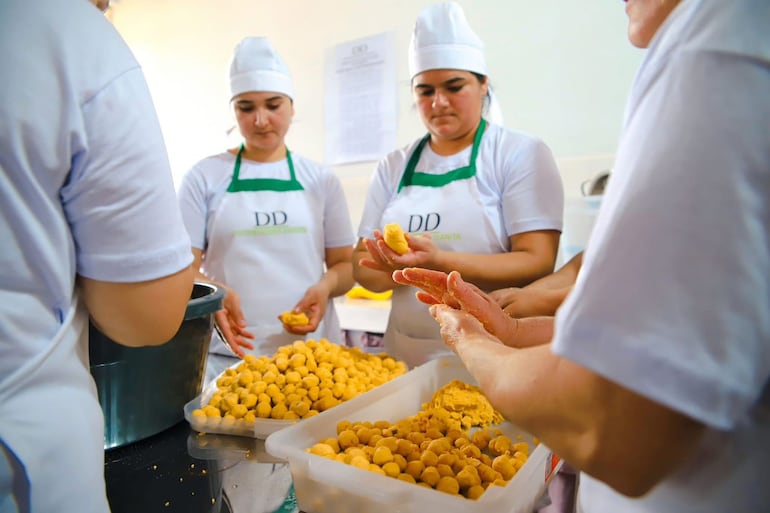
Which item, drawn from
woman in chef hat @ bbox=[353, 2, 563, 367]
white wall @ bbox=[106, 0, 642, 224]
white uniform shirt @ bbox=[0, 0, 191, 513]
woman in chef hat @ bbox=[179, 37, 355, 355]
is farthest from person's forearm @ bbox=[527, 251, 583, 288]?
white wall @ bbox=[106, 0, 642, 224]

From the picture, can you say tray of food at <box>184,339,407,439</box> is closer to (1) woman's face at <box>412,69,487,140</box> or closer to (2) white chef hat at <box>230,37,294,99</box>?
(1) woman's face at <box>412,69,487,140</box>

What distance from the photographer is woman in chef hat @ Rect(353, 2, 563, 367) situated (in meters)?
1.42

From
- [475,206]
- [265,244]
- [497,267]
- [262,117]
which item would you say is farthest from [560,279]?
[262,117]

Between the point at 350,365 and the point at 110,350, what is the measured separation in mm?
486

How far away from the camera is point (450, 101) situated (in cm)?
153

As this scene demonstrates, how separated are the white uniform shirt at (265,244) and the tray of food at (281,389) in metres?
0.67

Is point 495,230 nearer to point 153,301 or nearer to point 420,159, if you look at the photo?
point 420,159

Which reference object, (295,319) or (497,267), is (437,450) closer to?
(497,267)

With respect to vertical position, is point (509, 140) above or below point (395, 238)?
above

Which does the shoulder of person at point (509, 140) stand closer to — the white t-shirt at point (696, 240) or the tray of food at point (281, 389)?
the tray of food at point (281, 389)

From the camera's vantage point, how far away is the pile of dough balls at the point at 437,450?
72 centimetres

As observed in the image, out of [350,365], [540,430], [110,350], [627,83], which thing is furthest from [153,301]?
[627,83]

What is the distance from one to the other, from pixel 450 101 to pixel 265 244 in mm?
861

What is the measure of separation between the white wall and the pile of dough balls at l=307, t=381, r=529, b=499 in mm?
1749
